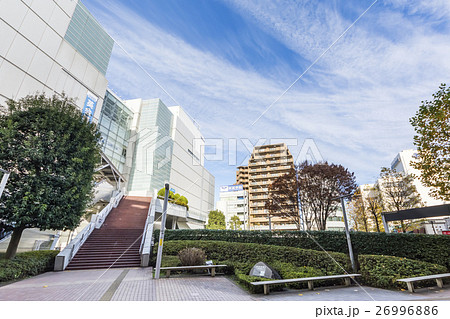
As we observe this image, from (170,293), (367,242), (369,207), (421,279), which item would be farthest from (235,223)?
(421,279)

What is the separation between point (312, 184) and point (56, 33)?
29.3 m

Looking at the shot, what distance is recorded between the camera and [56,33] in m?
22.5

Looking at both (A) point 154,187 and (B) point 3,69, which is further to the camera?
(A) point 154,187

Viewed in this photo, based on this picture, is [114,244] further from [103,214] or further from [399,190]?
[399,190]

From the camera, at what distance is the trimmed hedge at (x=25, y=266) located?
7.62 m

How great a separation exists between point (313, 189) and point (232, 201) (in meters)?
62.2

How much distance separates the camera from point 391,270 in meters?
7.45

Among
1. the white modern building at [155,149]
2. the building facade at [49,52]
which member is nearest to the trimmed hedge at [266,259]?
the building facade at [49,52]

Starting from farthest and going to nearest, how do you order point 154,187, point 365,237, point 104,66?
point 154,187, point 104,66, point 365,237

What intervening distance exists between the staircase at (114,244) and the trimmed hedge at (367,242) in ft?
19.0

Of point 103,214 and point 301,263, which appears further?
point 103,214

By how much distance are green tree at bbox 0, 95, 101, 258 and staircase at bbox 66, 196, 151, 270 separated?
2.37 metres

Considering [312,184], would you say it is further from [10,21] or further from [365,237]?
[10,21]
